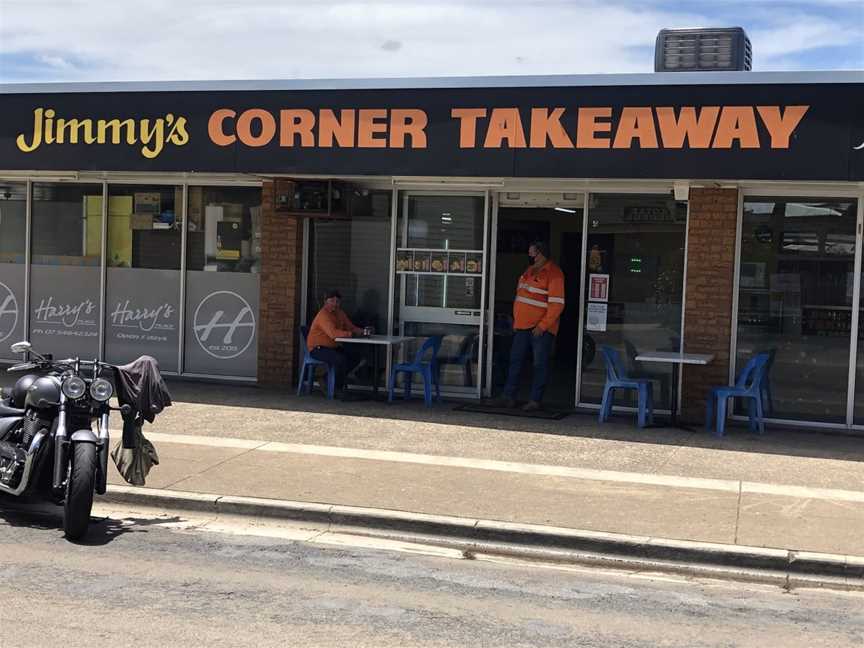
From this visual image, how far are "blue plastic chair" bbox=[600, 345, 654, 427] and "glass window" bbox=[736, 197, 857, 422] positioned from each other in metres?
1.16

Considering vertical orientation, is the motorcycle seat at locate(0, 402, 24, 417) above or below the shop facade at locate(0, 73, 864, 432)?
below

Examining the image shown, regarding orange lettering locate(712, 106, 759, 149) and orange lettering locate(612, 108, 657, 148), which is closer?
orange lettering locate(712, 106, 759, 149)

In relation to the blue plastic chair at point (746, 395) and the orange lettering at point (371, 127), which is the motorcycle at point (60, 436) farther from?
the blue plastic chair at point (746, 395)

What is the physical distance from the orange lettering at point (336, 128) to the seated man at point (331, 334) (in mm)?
1922

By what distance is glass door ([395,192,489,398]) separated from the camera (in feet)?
42.5

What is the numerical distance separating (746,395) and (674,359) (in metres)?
0.86

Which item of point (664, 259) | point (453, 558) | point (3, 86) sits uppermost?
point (3, 86)

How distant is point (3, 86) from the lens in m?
12.9

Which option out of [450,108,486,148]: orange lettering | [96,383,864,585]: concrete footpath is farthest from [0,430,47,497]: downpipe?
[450,108,486,148]: orange lettering

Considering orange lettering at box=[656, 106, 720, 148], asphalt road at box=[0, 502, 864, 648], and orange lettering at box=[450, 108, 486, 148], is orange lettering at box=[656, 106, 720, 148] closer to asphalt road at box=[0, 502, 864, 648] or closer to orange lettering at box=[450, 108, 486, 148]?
orange lettering at box=[450, 108, 486, 148]

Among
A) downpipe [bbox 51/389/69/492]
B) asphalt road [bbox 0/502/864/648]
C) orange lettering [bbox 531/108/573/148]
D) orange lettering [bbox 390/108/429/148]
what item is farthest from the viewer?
orange lettering [bbox 390/108/429/148]

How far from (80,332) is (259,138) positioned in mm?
4629

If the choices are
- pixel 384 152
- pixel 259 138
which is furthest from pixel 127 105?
pixel 384 152

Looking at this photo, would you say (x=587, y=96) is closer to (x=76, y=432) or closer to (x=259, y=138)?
(x=259, y=138)
